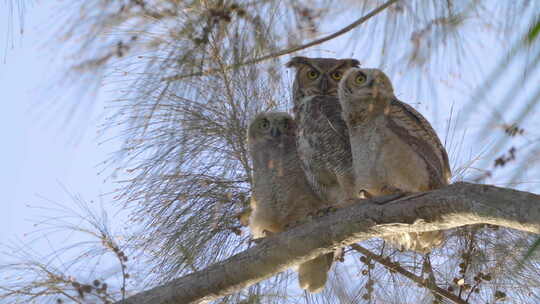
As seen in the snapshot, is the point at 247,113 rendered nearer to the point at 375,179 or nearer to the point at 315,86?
the point at 315,86

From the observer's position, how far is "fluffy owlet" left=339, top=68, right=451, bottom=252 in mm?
2707

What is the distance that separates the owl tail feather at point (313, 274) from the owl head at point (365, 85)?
Result: 78 cm

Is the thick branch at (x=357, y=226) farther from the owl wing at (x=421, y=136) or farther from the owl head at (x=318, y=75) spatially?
the owl head at (x=318, y=75)

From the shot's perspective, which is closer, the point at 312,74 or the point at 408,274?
the point at 408,274

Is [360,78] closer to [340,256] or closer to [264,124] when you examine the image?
[264,124]

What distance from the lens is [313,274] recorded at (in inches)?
118

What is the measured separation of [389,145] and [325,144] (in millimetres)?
492

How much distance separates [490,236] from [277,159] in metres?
1.11

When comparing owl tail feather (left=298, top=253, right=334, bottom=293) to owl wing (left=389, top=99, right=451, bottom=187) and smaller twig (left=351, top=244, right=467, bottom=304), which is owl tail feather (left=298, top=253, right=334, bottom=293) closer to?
smaller twig (left=351, top=244, right=467, bottom=304)

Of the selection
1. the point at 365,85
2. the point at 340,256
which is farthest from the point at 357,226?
the point at 340,256

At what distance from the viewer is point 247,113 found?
3604 mm

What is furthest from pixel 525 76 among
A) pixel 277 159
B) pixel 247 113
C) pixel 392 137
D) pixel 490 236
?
pixel 247 113

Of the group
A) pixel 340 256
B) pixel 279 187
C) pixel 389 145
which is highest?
pixel 389 145

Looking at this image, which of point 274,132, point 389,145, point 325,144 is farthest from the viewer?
point 274,132
